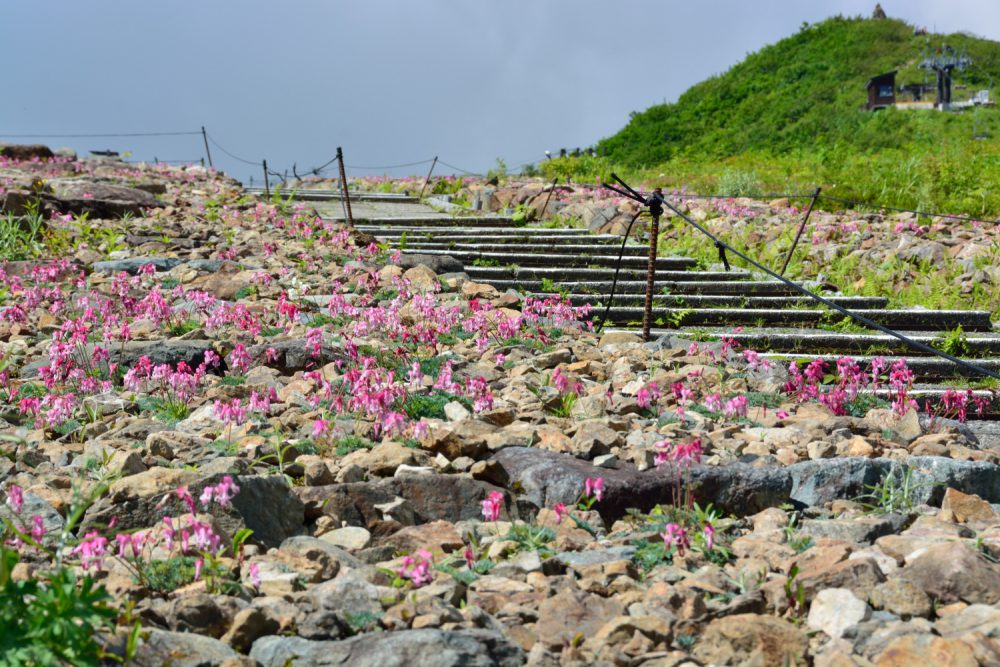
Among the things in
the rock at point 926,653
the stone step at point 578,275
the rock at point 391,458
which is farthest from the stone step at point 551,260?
the rock at point 926,653

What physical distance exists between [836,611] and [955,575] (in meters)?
0.56

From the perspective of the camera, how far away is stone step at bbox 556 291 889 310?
428 inches

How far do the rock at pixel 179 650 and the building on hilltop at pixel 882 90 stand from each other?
37.5 meters

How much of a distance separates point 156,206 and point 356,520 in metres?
12.4

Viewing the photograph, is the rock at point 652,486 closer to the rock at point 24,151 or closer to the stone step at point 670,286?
the stone step at point 670,286

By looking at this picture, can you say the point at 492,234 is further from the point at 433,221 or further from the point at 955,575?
the point at 955,575

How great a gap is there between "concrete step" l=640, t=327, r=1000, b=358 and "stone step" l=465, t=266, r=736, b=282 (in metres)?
1.79

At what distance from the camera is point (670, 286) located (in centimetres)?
1131

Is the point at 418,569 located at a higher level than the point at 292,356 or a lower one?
lower

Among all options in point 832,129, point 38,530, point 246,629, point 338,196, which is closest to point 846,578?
point 246,629

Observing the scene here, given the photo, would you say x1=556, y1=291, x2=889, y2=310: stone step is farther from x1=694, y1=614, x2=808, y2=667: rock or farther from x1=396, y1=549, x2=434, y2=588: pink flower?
x1=694, y1=614, x2=808, y2=667: rock

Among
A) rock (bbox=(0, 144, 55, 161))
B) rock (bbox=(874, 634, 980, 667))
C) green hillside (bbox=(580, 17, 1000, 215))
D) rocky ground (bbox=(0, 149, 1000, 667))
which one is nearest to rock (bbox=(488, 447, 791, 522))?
rocky ground (bbox=(0, 149, 1000, 667))

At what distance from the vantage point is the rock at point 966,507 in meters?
4.60

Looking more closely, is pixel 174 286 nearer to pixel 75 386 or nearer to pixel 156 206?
pixel 75 386
